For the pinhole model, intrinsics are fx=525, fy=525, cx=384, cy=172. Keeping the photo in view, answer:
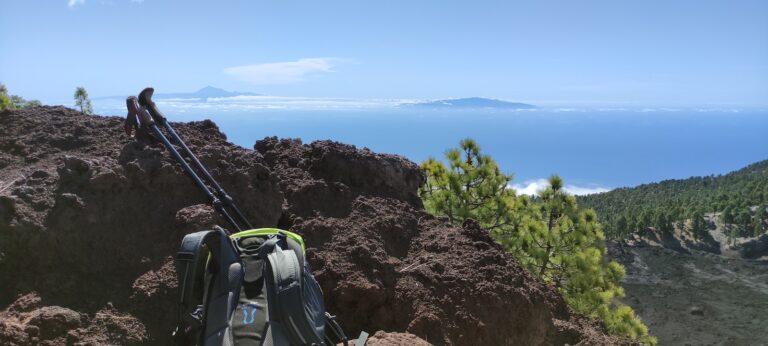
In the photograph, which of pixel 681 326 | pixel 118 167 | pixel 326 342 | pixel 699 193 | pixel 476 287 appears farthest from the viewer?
pixel 699 193

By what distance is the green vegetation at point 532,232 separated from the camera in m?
10.4

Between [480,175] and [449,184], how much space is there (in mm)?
932

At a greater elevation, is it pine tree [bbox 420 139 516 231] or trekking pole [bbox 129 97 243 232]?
trekking pole [bbox 129 97 243 232]

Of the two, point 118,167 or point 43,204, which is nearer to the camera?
point 43,204

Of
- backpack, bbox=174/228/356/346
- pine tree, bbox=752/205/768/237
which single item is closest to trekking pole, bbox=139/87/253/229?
backpack, bbox=174/228/356/346

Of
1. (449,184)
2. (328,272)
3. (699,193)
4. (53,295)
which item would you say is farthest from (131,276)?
(699,193)

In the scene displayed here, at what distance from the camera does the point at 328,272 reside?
3.78m

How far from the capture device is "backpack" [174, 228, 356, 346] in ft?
7.47

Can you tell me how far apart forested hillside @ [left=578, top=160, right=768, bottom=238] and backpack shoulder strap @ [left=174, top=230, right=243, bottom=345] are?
55268 mm

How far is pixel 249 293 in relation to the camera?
243 centimetres

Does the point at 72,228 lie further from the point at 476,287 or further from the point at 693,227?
the point at 693,227

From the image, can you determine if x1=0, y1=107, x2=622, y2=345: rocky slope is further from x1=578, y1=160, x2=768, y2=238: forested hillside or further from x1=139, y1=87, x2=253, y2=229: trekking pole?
x1=578, y1=160, x2=768, y2=238: forested hillside

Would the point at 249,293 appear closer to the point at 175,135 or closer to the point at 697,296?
the point at 175,135

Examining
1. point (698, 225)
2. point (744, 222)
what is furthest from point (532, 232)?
point (744, 222)
